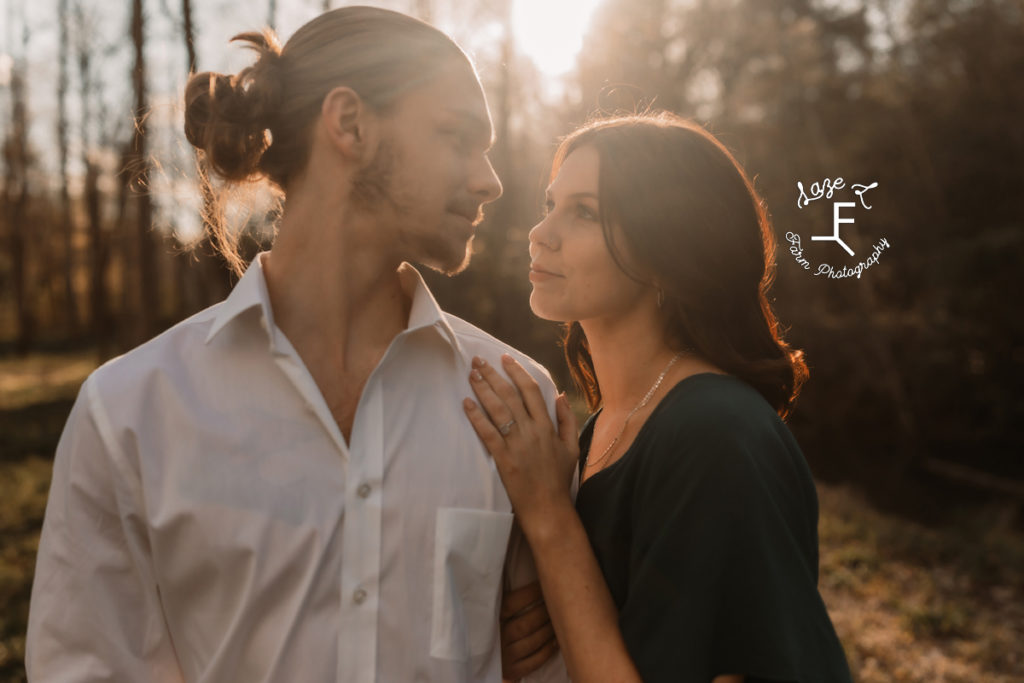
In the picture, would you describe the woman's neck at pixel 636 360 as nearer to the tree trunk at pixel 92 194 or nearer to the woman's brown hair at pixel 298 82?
the woman's brown hair at pixel 298 82

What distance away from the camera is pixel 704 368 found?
209cm

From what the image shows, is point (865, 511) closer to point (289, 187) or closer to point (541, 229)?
point (541, 229)

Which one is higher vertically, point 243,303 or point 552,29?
point 552,29

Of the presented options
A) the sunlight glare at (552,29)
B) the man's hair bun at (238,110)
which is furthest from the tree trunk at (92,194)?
the man's hair bun at (238,110)

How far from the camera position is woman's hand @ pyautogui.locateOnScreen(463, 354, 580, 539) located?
1878mm

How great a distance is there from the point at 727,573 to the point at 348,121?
1353 millimetres

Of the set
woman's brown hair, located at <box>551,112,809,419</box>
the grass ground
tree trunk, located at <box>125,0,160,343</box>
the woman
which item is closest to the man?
the woman

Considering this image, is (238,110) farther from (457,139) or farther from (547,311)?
(547,311)

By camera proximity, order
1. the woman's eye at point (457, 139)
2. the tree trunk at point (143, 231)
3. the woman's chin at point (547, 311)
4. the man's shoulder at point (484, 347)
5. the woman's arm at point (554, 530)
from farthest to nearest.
Answer: 1. the tree trunk at point (143, 231)
2. the woman's chin at point (547, 311)
3. the man's shoulder at point (484, 347)
4. the woman's eye at point (457, 139)
5. the woman's arm at point (554, 530)

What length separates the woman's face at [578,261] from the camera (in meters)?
2.15

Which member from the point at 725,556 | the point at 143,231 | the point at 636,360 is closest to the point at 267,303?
the point at 636,360

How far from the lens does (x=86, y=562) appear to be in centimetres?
160

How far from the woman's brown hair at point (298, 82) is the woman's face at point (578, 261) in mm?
471

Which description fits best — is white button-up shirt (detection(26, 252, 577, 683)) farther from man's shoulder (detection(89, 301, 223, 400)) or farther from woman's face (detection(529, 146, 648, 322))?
woman's face (detection(529, 146, 648, 322))
